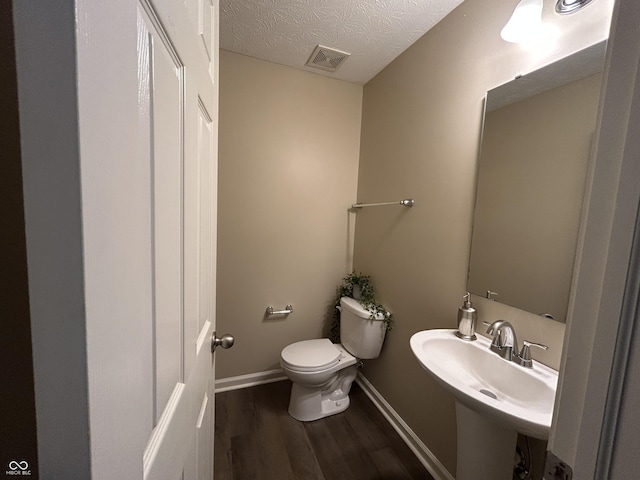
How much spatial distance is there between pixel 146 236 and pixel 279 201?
1729 mm

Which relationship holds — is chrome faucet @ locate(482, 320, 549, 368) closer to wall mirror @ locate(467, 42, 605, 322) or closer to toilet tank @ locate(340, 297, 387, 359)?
wall mirror @ locate(467, 42, 605, 322)

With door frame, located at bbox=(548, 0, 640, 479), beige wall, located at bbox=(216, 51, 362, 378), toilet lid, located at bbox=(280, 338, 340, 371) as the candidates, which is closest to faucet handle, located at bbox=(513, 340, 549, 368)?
door frame, located at bbox=(548, 0, 640, 479)

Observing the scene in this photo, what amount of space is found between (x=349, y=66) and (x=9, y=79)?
83.8 inches

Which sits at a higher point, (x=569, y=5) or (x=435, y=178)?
(x=569, y=5)

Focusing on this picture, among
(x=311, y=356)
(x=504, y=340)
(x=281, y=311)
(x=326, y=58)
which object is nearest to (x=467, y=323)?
(x=504, y=340)

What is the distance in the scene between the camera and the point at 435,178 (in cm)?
149

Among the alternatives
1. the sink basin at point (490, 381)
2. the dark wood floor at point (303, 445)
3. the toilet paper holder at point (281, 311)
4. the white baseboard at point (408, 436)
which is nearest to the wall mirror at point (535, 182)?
the sink basin at point (490, 381)

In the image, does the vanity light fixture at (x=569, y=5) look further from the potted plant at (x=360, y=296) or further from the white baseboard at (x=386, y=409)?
the white baseboard at (x=386, y=409)

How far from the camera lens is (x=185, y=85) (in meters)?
0.53

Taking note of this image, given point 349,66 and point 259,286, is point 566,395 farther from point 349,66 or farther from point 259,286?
point 349,66

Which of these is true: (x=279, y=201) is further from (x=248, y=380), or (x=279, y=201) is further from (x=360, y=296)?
(x=248, y=380)

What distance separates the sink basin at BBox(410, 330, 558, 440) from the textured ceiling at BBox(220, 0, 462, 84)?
1.65 m

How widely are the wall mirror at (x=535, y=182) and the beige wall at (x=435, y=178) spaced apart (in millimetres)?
64

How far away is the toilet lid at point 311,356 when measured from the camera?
171cm
